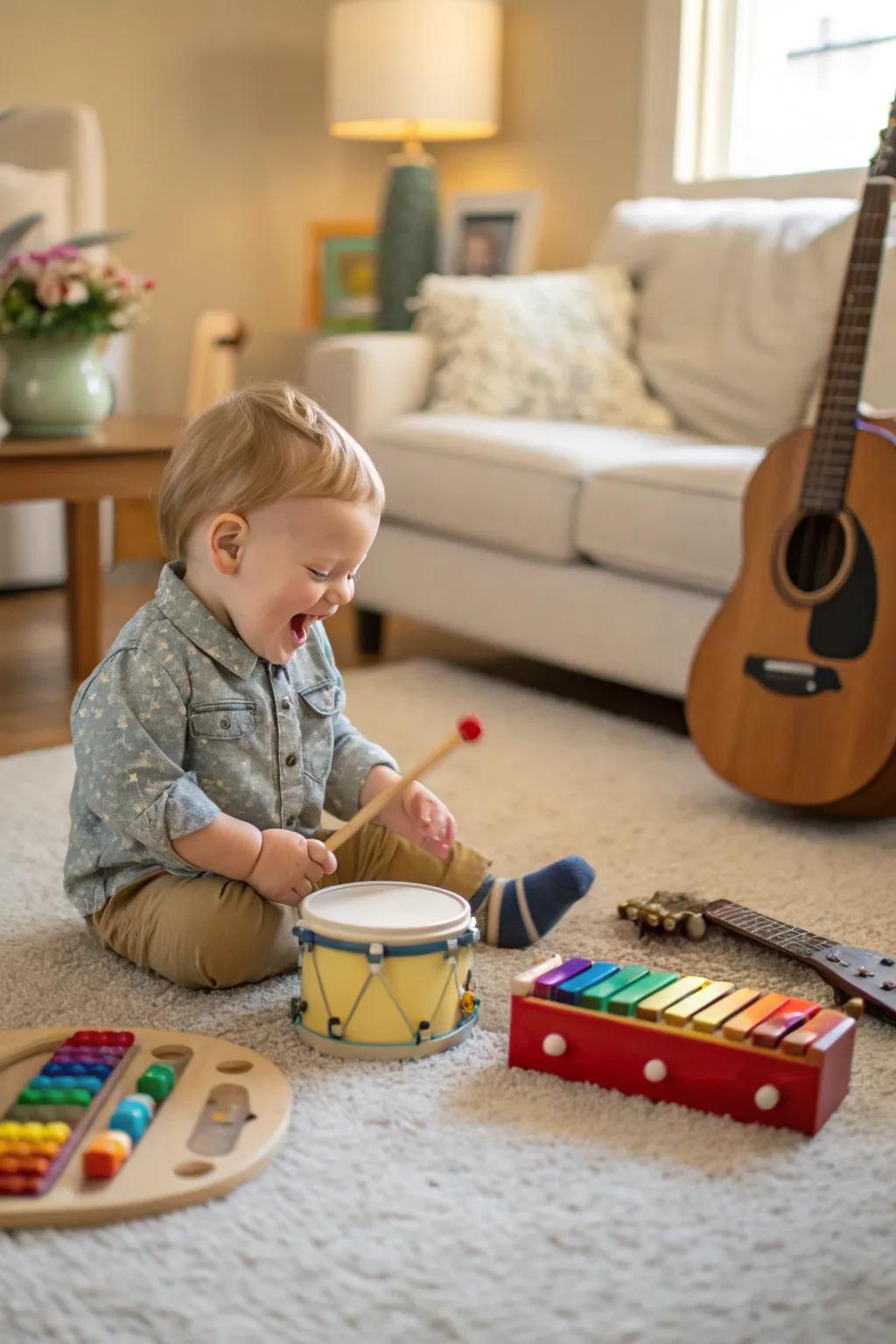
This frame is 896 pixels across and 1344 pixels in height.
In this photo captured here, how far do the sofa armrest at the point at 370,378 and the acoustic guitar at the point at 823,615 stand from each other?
1.04 metres

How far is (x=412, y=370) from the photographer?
2.93 metres

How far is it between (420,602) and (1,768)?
0.93 m

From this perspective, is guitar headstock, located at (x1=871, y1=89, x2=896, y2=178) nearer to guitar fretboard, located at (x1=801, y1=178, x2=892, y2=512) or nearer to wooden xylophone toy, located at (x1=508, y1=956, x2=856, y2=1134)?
guitar fretboard, located at (x1=801, y1=178, x2=892, y2=512)

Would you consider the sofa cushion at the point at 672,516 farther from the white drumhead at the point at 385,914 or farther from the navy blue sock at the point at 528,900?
the white drumhead at the point at 385,914

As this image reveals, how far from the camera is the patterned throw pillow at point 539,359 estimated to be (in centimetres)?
288

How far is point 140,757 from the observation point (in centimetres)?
133

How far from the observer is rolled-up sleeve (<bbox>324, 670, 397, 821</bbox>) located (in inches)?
60.0

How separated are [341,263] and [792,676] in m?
2.82

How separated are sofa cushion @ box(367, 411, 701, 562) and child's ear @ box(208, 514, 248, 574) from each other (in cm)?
116

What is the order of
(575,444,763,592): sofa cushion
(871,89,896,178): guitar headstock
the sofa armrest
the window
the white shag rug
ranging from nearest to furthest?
the white shag rug, (871,89,896,178): guitar headstock, (575,444,763,592): sofa cushion, the sofa armrest, the window

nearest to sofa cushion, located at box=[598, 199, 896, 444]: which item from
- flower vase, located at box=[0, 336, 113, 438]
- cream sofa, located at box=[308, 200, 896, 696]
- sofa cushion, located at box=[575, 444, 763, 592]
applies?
cream sofa, located at box=[308, 200, 896, 696]

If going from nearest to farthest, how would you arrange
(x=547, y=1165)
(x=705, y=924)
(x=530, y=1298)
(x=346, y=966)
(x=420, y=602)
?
(x=530, y=1298)
(x=547, y=1165)
(x=346, y=966)
(x=705, y=924)
(x=420, y=602)

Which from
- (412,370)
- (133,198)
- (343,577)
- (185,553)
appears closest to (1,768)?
(185,553)

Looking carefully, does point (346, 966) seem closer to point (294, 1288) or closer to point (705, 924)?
point (294, 1288)
